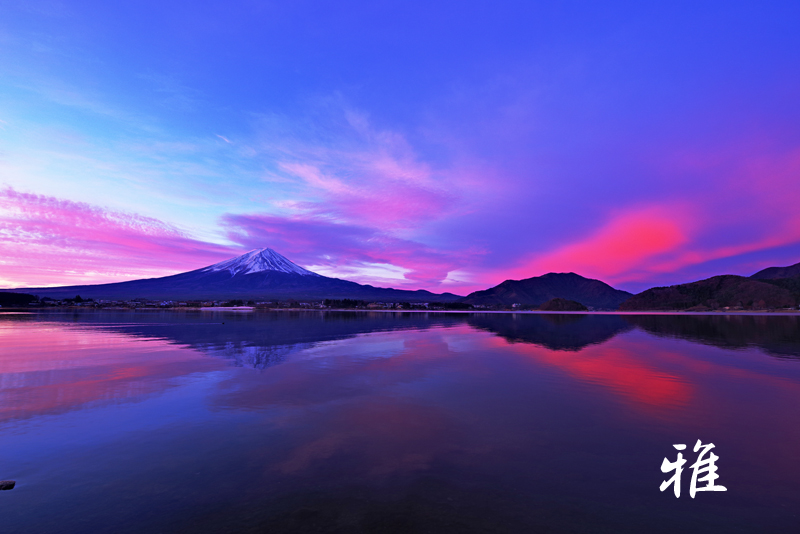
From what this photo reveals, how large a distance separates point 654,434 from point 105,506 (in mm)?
14789

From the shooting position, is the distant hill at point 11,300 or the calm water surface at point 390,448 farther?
the distant hill at point 11,300

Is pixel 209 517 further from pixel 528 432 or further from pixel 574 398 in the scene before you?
pixel 574 398

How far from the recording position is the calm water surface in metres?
7.51

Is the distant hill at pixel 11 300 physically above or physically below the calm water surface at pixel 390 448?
above

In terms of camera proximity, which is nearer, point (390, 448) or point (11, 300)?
point (390, 448)

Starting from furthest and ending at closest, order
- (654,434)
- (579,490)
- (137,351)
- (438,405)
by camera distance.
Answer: (137,351), (438,405), (654,434), (579,490)

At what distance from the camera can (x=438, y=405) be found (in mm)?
15766

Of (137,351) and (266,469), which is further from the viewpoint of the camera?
(137,351)

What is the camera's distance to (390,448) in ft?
36.1

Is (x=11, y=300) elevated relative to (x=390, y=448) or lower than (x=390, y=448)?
elevated

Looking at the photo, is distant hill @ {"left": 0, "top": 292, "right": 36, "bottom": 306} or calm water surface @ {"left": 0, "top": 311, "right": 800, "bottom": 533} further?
distant hill @ {"left": 0, "top": 292, "right": 36, "bottom": 306}

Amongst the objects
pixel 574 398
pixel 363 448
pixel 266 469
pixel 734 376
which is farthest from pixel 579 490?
pixel 734 376

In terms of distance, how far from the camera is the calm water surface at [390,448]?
751 cm

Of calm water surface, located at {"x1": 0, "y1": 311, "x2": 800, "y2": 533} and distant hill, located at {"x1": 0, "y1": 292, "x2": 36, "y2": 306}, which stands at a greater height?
distant hill, located at {"x1": 0, "y1": 292, "x2": 36, "y2": 306}
